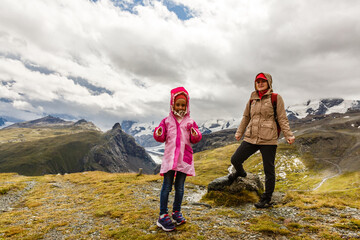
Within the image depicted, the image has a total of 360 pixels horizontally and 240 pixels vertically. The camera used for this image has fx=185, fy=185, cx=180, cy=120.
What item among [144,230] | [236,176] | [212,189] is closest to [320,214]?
[236,176]

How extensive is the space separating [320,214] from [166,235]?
8.11m

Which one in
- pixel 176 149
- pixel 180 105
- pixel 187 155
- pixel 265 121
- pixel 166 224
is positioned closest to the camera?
pixel 166 224

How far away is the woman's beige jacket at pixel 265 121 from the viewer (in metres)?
8.96

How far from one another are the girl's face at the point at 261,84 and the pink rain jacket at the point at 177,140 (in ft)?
13.1

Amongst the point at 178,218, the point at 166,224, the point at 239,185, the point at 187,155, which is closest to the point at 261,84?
the point at 187,155

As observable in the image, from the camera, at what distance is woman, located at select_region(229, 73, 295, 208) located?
898 cm

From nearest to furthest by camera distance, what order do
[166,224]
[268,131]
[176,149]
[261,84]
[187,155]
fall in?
1. [166,224]
2. [176,149]
3. [187,155]
4. [268,131]
5. [261,84]

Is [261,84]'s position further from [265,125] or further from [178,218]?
[178,218]

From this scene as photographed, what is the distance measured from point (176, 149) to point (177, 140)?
0.38 m

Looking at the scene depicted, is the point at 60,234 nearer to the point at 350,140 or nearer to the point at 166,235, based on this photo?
the point at 166,235

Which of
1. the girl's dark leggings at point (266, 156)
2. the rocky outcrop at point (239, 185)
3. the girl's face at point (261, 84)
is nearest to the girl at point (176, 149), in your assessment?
the girl's dark leggings at point (266, 156)

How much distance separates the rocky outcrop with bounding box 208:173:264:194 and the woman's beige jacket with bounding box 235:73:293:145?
5.03m

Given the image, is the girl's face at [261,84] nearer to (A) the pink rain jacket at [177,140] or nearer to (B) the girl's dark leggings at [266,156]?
(B) the girl's dark leggings at [266,156]

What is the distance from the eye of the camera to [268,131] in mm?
9000
